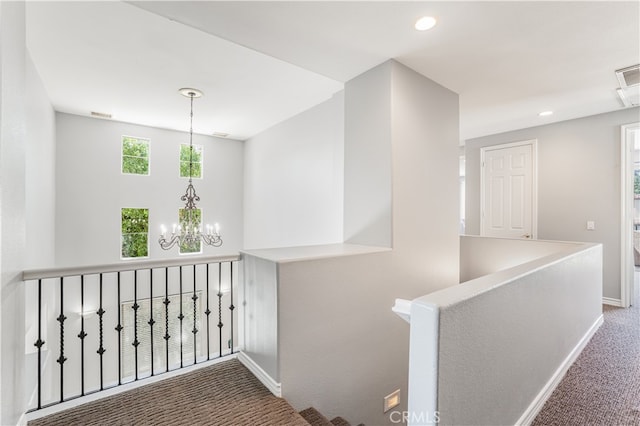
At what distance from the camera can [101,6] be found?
2.34m

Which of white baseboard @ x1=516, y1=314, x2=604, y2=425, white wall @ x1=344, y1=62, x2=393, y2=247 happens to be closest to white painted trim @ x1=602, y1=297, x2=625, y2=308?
white baseboard @ x1=516, y1=314, x2=604, y2=425

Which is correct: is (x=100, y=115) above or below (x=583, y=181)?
above

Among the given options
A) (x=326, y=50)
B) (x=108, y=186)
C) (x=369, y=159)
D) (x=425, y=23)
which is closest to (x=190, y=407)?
(x=369, y=159)

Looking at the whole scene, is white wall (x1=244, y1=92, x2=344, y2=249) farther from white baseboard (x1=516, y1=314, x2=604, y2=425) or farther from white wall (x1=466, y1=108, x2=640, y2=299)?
white wall (x1=466, y1=108, x2=640, y2=299)

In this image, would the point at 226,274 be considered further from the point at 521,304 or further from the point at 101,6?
the point at 521,304

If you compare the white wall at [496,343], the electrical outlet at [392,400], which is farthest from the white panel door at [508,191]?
the electrical outlet at [392,400]

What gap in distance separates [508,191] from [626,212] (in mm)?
1404

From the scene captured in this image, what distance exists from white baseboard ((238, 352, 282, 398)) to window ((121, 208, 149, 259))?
4.28 m

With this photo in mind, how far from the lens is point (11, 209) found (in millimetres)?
1523

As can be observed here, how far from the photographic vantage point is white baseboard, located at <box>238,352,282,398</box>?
2055 mm

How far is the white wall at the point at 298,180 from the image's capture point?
13.9 ft

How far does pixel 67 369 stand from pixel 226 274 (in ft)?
9.60

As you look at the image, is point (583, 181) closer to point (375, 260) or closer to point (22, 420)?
point (375, 260)

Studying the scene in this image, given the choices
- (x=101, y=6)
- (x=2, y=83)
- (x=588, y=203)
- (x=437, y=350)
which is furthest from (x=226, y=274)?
(x=588, y=203)
